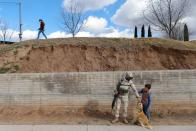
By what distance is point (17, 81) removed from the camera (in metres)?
13.1

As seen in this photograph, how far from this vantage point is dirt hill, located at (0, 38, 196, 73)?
1638 centimetres

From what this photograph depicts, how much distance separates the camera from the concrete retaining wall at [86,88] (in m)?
12.7

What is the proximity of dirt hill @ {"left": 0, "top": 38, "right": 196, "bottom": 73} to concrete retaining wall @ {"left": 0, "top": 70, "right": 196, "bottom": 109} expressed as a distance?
2.97 m

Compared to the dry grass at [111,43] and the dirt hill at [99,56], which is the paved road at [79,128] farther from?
the dry grass at [111,43]

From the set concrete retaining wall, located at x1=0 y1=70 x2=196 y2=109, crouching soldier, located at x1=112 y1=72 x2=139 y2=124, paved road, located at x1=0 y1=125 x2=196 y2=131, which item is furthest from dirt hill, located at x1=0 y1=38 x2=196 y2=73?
paved road, located at x1=0 y1=125 x2=196 y2=131

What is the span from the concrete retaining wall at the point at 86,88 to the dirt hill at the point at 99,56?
2968 millimetres

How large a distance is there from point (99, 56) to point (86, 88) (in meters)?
4.25

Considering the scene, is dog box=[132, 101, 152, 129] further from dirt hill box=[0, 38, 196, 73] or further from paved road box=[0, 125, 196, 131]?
dirt hill box=[0, 38, 196, 73]

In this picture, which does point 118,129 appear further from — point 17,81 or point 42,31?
point 42,31

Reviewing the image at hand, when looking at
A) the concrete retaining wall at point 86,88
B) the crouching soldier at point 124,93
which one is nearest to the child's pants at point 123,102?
the crouching soldier at point 124,93

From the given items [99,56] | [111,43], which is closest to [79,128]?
[99,56]

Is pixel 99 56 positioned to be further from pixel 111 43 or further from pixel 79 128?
pixel 79 128

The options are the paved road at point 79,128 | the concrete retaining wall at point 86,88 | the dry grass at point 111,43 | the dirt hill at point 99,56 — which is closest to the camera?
the paved road at point 79,128

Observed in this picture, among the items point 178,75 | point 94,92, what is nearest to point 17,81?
point 94,92
